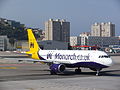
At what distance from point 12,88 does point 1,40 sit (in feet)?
523

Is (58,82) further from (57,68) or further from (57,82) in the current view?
(57,68)

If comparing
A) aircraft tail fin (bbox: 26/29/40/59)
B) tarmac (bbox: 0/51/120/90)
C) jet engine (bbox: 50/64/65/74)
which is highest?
aircraft tail fin (bbox: 26/29/40/59)

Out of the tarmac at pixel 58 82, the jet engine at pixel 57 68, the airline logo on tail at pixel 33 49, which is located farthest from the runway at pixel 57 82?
the airline logo on tail at pixel 33 49

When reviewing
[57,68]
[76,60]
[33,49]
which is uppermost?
[33,49]

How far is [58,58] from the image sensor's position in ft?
109

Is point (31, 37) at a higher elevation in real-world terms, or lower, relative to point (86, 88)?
higher

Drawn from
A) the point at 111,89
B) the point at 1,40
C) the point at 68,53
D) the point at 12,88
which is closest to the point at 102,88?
the point at 111,89

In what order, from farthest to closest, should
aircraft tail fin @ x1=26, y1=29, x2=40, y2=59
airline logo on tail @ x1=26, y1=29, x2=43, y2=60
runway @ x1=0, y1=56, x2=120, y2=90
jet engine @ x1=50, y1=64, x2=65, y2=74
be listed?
1. aircraft tail fin @ x1=26, y1=29, x2=40, y2=59
2. airline logo on tail @ x1=26, y1=29, x2=43, y2=60
3. jet engine @ x1=50, y1=64, x2=65, y2=74
4. runway @ x1=0, y1=56, x2=120, y2=90

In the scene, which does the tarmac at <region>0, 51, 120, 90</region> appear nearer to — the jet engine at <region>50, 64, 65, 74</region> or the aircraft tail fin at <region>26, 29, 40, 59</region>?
the jet engine at <region>50, 64, 65, 74</region>

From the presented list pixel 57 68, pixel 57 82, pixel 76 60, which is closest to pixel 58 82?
pixel 57 82

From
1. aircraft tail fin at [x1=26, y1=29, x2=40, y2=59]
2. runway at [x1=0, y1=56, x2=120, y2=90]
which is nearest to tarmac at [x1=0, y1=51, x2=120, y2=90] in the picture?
runway at [x1=0, y1=56, x2=120, y2=90]

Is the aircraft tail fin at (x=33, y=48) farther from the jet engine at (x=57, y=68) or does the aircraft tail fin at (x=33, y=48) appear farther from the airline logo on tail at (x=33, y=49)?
the jet engine at (x=57, y=68)

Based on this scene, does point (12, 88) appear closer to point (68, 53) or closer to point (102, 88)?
point (102, 88)

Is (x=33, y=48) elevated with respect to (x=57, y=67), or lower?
elevated
